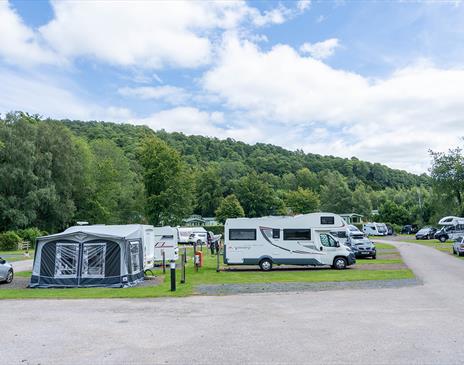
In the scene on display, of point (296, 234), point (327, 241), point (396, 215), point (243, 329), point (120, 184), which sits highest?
point (120, 184)

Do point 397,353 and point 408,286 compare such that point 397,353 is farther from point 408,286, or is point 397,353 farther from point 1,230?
point 1,230

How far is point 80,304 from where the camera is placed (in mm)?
13828

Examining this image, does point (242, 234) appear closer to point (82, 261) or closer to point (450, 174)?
point (82, 261)

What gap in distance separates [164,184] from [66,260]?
130 feet

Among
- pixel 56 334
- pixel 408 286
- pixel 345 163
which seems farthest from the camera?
pixel 345 163

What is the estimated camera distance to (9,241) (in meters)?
46.1

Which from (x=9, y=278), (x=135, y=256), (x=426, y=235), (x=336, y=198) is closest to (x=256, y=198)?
(x=336, y=198)

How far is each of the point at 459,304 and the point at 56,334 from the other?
10.0 meters

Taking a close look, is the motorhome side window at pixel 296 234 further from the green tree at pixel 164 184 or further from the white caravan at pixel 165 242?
the green tree at pixel 164 184

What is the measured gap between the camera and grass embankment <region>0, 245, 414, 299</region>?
15812 mm

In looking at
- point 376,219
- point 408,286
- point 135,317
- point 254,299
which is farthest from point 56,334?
point 376,219

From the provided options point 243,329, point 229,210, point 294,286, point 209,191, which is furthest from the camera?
point 209,191

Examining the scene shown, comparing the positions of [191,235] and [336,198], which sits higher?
[336,198]

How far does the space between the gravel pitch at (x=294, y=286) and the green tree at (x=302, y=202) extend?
74219 mm
